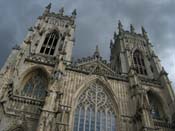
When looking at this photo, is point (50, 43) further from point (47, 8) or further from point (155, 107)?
point (155, 107)

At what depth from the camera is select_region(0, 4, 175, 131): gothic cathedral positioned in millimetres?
14430

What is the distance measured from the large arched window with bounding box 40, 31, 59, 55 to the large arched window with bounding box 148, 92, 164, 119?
501 inches

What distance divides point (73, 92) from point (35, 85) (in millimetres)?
3879

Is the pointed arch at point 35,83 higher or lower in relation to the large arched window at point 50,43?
lower

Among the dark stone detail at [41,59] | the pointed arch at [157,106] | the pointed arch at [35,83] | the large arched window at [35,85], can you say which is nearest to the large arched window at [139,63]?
the pointed arch at [157,106]

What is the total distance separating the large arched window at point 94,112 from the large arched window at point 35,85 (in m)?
3.71

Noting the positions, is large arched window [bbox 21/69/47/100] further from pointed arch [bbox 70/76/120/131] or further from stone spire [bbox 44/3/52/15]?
stone spire [bbox 44/3/52/15]

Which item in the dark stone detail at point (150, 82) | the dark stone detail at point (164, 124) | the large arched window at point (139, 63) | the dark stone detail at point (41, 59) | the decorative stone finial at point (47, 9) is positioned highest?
the decorative stone finial at point (47, 9)

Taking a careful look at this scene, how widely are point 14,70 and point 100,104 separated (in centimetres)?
811

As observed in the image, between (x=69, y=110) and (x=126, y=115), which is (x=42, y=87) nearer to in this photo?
(x=69, y=110)

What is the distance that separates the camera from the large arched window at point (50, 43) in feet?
77.7

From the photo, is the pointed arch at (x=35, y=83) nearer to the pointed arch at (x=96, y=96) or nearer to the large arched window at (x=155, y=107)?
the pointed arch at (x=96, y=96)

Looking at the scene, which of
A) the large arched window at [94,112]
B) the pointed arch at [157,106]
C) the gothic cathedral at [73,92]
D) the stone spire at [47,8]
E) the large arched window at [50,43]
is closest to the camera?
the gothic cathedral at [73,92]

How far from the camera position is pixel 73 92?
17188mm
